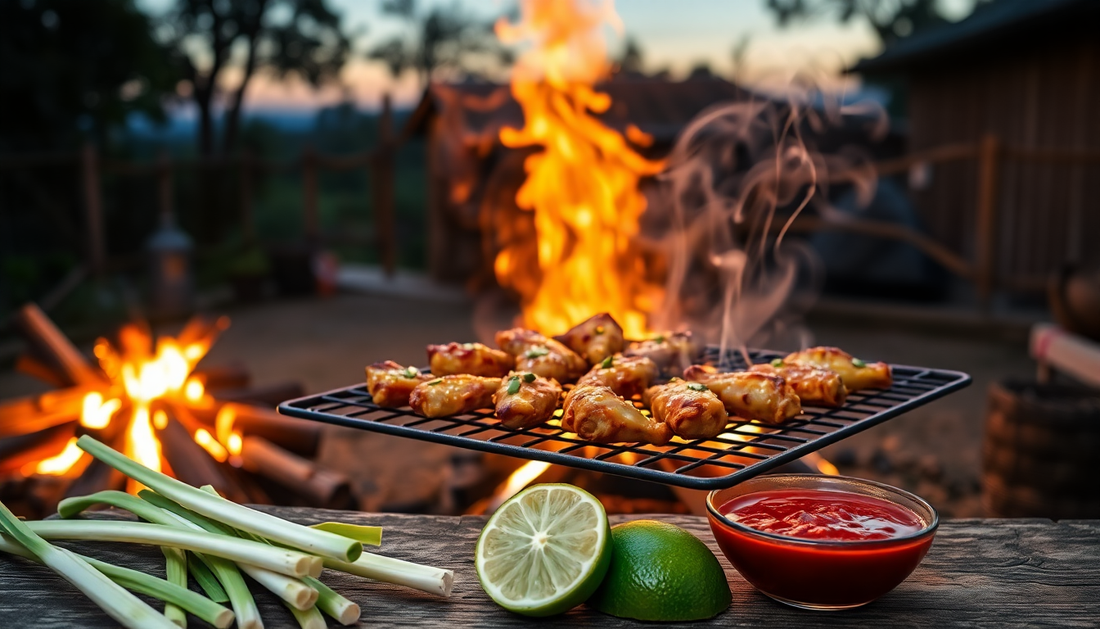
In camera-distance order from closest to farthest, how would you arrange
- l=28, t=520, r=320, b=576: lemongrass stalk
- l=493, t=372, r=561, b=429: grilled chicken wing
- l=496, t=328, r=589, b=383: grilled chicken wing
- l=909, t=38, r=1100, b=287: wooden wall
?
l=28, t=520, r=320, b=576: lemongrass stalk, l=493, t=372, r=561, b=429: grilled chicken wing, l=496, t=328, r=589, b=383: grilled chicken wing, l=909, t=38, r=1100, b=287: wooden wall

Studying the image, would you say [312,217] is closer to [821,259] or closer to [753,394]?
[821,259]

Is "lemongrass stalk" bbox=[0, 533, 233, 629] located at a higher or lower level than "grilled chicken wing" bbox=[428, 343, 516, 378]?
lower

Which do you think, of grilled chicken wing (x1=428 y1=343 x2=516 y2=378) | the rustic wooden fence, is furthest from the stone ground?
grilled chicken wing (x1=428 y1=343 x2=516 y2=378)

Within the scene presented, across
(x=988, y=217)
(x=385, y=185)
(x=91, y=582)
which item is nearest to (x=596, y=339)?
(x=91, y=582)

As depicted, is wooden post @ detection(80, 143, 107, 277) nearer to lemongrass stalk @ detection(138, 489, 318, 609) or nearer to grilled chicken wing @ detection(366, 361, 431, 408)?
grilled chicken wing @ detection(366, 361, 431, 408)

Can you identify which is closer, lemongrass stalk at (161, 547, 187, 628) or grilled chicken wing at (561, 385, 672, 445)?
lemongrass stalk at (161, 547, 187, 628)

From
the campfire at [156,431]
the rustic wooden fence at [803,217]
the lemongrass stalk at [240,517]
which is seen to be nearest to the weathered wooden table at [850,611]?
the lemongrass stalk at [240,517]
